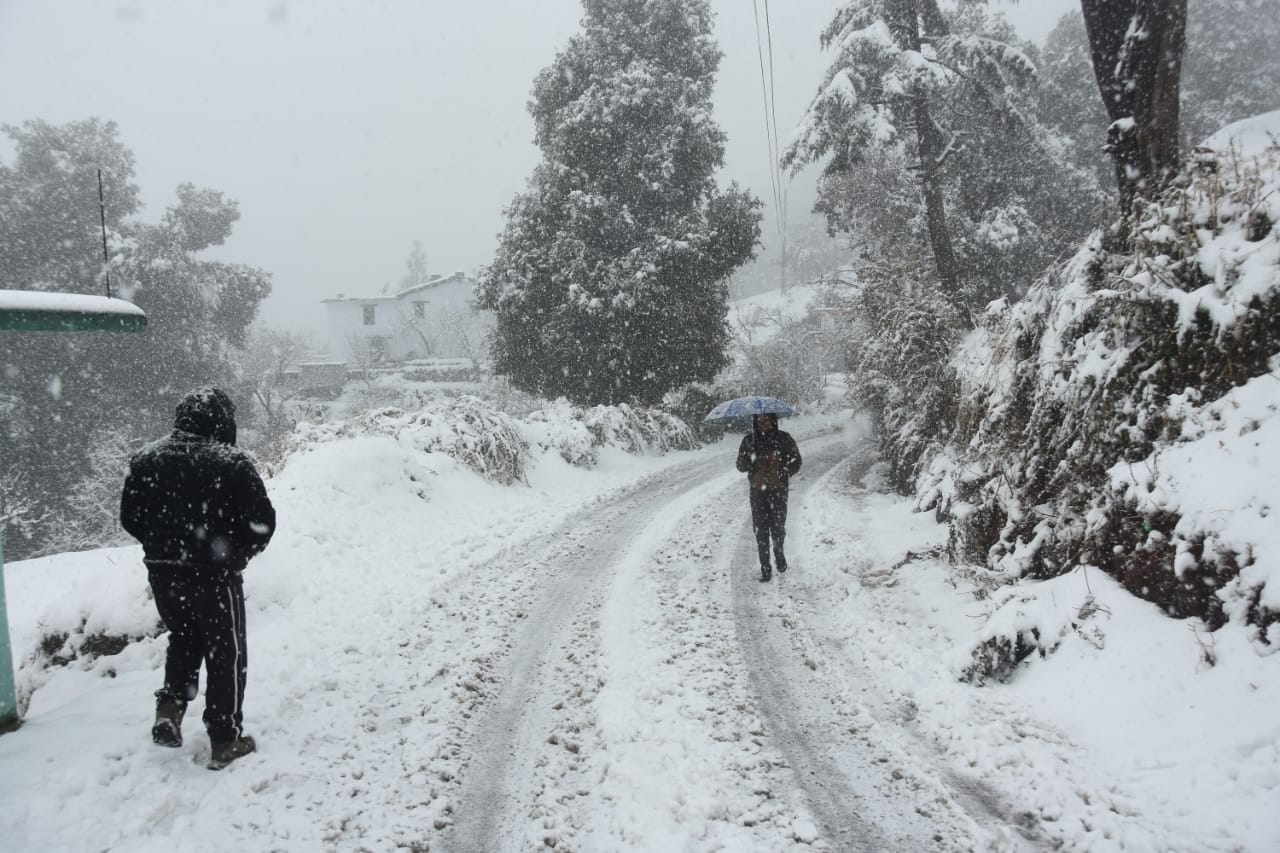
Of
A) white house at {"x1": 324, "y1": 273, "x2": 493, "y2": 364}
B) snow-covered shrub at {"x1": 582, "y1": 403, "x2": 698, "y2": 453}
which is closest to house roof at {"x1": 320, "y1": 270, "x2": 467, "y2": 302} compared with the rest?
white house at {"x1": 324, "y1": 273, "x2": 493, "y2": 364}

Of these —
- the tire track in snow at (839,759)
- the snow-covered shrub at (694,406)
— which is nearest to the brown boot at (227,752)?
the tire track in snow at (839,759)

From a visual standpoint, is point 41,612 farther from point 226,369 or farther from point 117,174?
point 117,174

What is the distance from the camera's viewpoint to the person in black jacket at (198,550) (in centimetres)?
363

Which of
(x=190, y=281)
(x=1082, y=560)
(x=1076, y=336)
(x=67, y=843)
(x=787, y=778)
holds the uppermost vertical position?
(x=190, y=281)

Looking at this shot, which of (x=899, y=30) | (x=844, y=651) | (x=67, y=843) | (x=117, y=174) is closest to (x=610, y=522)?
(x=844, y=651)

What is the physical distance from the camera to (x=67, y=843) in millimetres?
2982

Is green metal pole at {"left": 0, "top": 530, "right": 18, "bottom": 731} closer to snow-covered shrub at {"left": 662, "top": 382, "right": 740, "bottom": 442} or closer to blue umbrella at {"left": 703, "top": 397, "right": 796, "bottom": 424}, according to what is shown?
blue umbrella at {"left": 703, "top": 397, "right": 796, "bottom": 424}

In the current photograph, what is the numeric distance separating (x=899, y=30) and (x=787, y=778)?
54.1 ft

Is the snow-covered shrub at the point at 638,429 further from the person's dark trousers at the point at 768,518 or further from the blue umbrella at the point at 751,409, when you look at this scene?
the person's dark trousers at the point at 768,518

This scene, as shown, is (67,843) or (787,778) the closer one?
(67,843)

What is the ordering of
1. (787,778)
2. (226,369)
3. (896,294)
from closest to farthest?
(787,778), (896,294), (226,369)

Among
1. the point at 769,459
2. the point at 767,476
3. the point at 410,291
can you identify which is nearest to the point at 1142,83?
the point at 769,459

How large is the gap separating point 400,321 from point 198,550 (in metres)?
57.9

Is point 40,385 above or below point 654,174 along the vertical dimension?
below
